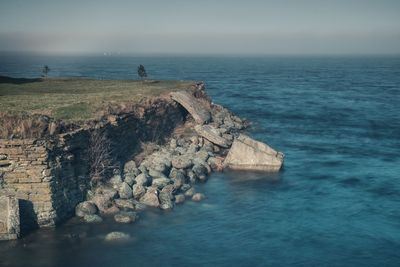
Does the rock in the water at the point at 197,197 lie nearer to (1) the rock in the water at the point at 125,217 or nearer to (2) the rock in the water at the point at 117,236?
(1) the rock in the water at the point at 125,217

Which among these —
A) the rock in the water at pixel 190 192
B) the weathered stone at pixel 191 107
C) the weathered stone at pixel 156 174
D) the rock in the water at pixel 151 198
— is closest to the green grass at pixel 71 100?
the weathered stone at pixel 191 107

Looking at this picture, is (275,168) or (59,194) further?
(275,168)

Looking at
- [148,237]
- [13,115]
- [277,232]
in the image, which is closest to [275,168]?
[277,232]

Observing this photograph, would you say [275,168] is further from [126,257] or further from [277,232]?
[126,257]

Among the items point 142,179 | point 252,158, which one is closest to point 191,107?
point 252,158

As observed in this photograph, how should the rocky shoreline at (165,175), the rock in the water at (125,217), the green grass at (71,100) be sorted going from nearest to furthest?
1. the rock in the water at (125,217)
2. the rocky shoreline at (165,175)
3. the green grass at (71,100)

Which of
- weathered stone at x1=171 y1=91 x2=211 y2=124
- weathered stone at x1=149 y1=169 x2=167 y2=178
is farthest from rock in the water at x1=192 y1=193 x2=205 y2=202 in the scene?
weathered stone at x1=171 y1=91 x2=211 y2=124

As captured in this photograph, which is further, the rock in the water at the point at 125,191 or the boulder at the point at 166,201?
the rock in the water at the point at 125,191

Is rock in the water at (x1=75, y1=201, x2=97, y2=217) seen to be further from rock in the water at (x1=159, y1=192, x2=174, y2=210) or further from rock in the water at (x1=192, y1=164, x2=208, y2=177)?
rock in the water at (x1=192, y1=164, x2=208, y2=177)
